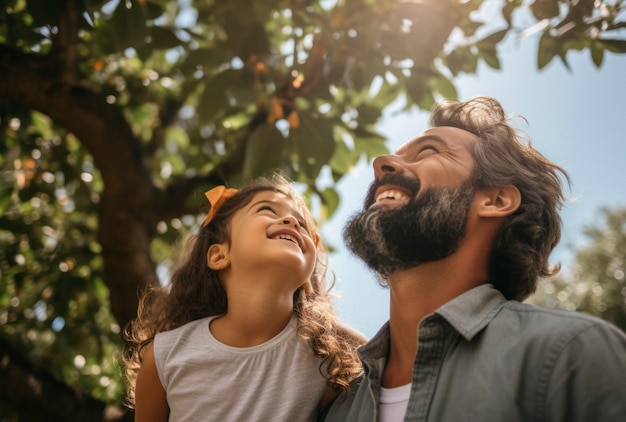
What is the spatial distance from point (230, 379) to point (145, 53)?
152 cm

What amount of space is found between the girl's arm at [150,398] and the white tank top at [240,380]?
2cm

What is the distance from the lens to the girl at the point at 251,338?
1.66 metres

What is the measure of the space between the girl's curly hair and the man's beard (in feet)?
0.41

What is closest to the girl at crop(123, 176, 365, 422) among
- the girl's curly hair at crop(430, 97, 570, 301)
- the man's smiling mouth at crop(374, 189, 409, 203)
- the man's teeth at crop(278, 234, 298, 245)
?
the man's teeth at crop(278, 234, 298, 245)

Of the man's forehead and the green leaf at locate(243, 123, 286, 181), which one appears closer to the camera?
the man's forehead

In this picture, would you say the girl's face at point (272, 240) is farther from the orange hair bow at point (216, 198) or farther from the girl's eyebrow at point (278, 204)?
the orange hair bow at point (216, 198)

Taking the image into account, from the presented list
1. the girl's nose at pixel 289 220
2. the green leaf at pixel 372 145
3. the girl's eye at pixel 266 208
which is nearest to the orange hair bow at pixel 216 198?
the girl's eye at pixel 266 208

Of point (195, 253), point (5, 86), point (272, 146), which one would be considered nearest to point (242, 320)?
point (195, 253)

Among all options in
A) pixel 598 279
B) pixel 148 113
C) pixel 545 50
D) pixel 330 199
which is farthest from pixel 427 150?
pixel 598 279

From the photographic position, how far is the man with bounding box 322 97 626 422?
46.5 inches

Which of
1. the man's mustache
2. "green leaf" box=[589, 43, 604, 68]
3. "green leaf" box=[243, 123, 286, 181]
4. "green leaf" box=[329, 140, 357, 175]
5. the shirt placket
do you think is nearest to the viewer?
the shirt placket

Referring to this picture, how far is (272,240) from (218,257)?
0.26 m

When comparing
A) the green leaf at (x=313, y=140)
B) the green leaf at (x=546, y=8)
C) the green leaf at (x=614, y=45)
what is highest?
the green leaf at (x=546, y=8)

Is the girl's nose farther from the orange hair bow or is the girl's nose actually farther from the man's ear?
the man's ear
